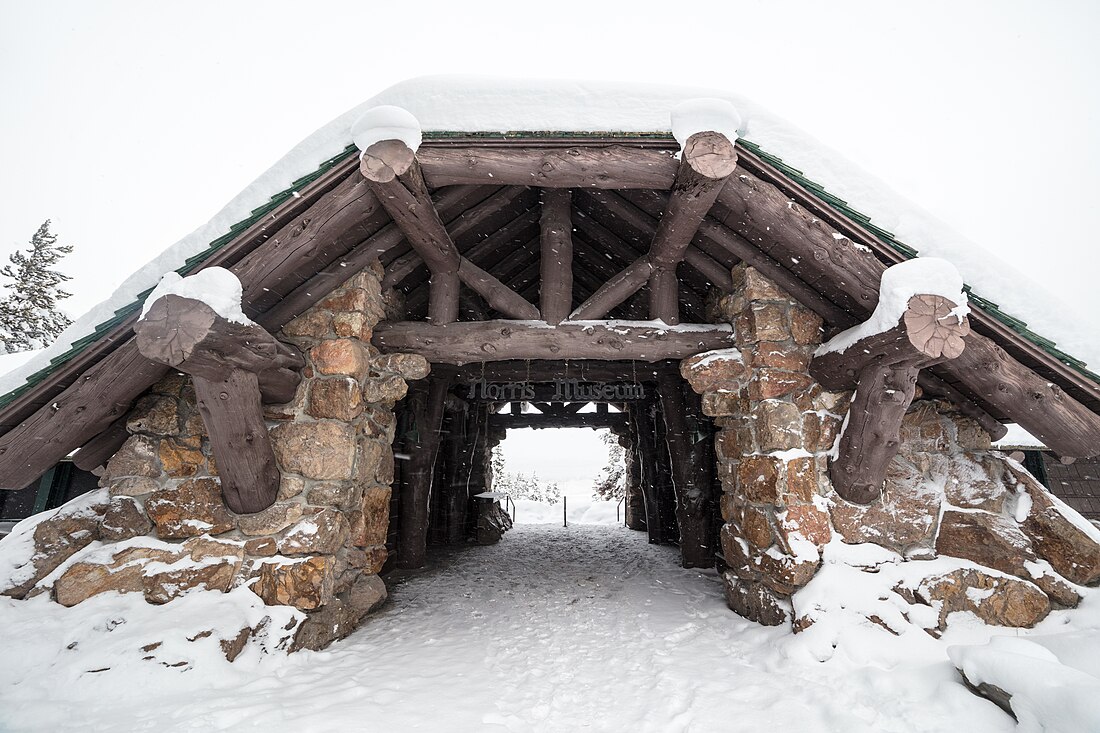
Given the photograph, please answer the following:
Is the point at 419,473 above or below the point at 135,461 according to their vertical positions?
above

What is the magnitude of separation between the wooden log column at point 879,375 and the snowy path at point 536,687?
1256 mm

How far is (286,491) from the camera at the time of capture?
363 centimetres

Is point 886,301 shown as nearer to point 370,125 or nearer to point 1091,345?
point 1091,345

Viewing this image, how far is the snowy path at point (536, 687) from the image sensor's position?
2.51 metres

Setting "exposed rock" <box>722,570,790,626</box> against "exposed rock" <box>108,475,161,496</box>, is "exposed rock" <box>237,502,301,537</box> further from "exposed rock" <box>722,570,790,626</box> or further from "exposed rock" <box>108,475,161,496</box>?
"exposed rock" <box>722,570,790,626</box>

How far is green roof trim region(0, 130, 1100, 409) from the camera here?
10.9ft

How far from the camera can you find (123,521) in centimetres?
349

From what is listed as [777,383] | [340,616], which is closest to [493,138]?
[777,383]

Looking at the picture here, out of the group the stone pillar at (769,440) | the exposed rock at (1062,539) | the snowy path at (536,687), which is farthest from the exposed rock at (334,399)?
the exposed rock at (1062,539)

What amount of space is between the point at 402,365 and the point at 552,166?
2062 mm

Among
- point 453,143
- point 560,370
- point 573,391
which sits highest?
point 453,143

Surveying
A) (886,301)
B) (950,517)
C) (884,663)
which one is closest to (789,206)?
(886,301)

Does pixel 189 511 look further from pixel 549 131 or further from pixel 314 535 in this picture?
pixel 549 131

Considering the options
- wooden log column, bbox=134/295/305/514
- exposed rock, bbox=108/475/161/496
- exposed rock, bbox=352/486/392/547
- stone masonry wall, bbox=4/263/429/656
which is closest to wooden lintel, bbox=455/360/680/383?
exposed rock, bbox=352/486/392/547
